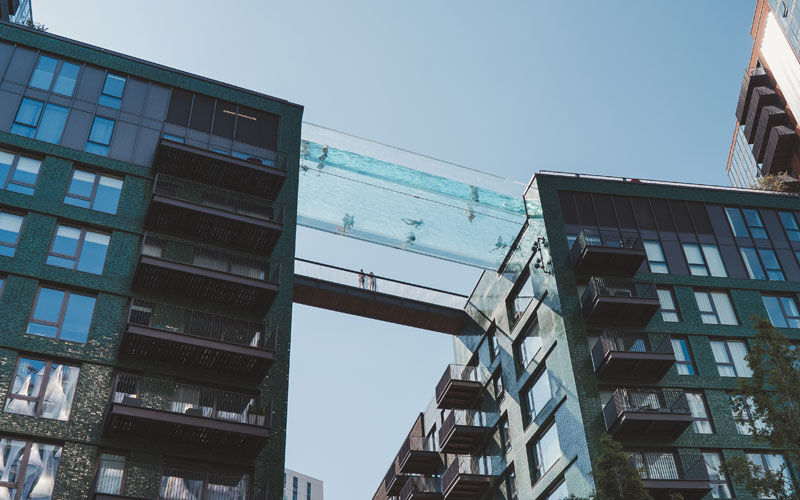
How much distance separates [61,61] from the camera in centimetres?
3462

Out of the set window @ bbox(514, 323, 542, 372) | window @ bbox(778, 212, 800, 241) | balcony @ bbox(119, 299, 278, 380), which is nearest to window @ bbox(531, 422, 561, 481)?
window @ bbox(514, 323, 542, 372)

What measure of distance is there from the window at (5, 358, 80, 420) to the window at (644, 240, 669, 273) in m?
25.9

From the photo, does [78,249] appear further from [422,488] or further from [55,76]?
[422,488]

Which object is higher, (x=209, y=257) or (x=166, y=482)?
(x=209, y=257)

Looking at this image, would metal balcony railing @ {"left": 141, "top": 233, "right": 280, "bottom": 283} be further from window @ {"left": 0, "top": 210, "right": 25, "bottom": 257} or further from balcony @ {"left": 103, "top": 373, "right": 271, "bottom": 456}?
balcony @ {"left": 103, "top": 373, "right": 271, "bottom": 456}

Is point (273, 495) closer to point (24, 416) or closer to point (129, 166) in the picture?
point (24, 416)

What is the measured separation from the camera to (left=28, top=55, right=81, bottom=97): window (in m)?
33.6

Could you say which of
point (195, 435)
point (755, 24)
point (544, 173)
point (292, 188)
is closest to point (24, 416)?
point (195, 435)

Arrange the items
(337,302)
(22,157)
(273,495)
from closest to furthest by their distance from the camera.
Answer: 1. (273,495)
2. (22,157)
3. (337,302)

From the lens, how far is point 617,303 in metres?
36.1

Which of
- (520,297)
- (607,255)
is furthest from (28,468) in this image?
(607,255)

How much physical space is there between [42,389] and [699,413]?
83.6 feet

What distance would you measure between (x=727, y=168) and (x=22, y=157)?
224 ft

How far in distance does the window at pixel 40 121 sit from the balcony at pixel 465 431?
75.8 feet
